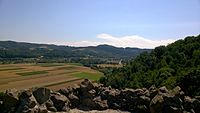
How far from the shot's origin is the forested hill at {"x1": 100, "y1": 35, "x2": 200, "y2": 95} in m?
45.0

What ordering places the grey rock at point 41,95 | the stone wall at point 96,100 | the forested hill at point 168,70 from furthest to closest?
the forested hill at point 168,70 → the grey rock at point 41,95 → the stone wall at point 96,100

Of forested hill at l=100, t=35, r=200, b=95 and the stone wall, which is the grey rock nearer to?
the stone wall

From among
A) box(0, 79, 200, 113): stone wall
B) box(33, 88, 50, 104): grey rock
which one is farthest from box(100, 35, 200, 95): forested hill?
box(33, 88, 50, 104): grey rock

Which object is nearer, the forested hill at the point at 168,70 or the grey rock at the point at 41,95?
the grey rock at the point at 41,95

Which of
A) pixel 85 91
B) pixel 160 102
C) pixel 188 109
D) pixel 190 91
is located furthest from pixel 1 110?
pixel 190 91

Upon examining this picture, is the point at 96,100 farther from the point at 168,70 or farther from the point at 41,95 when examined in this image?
the point at 168,70

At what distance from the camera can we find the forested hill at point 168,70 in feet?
148

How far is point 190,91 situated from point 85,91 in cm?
1305

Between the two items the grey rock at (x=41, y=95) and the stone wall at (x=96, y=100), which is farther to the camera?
the grey rock at (x=41, y=95)

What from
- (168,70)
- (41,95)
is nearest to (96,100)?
(41,95)

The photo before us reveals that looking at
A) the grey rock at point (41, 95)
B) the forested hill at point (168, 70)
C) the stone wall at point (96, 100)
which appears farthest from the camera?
the forested hill at point (168, 70)

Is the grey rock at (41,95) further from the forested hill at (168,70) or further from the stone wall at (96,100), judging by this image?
the forested hill at (168,70)

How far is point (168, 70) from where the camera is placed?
54531 mm

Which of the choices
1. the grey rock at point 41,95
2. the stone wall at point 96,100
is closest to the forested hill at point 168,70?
the stone wall at point 96,100
